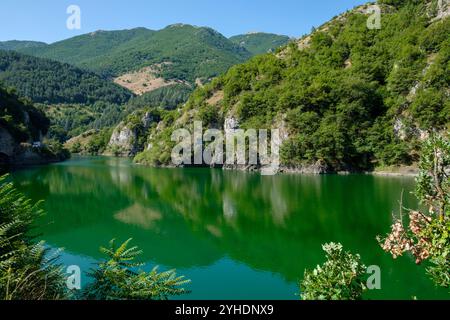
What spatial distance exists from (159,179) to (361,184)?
3224 cm

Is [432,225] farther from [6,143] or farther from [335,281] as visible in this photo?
[6,143]

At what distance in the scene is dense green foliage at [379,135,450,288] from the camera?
7258 mm

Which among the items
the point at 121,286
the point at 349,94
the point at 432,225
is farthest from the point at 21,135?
the point at 432,225

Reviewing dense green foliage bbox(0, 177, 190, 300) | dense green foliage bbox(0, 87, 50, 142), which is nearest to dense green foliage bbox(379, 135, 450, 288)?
dense green foliage bbox(0, 177, 190, 300)

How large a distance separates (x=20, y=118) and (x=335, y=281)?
111 metres

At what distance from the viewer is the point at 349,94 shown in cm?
7788

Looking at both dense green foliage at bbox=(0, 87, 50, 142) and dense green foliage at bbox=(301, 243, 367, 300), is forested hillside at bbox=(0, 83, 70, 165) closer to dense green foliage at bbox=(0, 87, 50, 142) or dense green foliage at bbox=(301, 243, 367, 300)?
dense green foliage at bbox=(0, 87, 50, 142)

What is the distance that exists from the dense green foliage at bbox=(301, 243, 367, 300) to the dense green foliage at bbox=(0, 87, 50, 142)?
93.8 metres

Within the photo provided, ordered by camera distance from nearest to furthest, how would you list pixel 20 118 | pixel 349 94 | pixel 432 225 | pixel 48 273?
pixel 432 225 < pixel 48 273 < pixel 349 94 < pixel 20 118

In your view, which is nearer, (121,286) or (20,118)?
(121,286)

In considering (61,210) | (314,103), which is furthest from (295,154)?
(61,210)

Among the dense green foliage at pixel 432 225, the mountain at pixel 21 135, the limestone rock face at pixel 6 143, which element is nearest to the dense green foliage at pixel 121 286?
the dense green foliage at pixel 432 225

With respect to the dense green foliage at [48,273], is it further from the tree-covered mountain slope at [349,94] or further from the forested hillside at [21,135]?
the forested hillside at [21,135]

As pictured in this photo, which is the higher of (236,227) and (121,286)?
(121,286)
